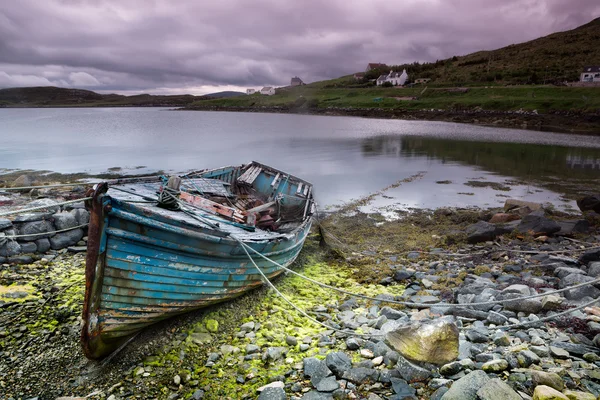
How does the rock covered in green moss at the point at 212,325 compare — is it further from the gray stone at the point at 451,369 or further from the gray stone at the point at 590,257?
the gray stone at the point at 590,257

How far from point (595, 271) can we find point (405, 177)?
19.2 m

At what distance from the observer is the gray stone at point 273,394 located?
4953 millimetres

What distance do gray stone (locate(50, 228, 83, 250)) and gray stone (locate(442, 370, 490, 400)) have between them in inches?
402

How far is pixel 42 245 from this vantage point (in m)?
9.87

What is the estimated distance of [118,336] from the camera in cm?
600

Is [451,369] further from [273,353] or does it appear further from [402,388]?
[273,353]

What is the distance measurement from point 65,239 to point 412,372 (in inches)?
384

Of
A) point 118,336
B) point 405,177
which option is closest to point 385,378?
point 118,336

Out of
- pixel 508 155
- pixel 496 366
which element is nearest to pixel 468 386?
pixel 496 366

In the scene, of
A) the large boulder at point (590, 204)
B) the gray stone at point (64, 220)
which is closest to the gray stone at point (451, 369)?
the gray stone at point (64, 220)

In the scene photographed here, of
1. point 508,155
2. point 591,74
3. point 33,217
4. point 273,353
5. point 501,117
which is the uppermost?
point 591,74

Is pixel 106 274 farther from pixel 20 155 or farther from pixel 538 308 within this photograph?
pixel 20 155

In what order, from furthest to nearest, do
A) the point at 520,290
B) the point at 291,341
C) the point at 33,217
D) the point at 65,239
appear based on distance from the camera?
the point at 65,239 < the point at 33,217 < the point at 520,290 < the point at 291,341

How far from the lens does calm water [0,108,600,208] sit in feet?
73.5
